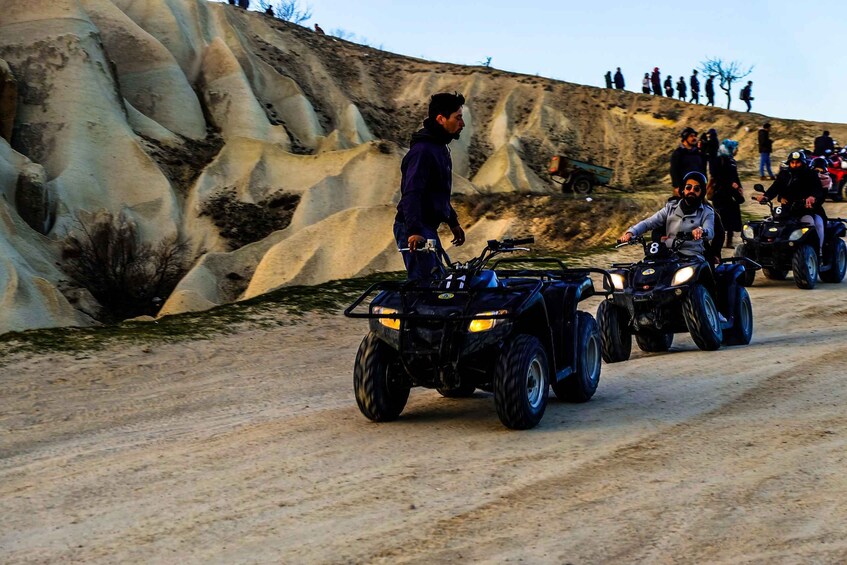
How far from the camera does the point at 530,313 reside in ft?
27.2

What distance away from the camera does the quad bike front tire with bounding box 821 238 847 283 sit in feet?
61.1

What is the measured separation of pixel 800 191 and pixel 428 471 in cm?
1307

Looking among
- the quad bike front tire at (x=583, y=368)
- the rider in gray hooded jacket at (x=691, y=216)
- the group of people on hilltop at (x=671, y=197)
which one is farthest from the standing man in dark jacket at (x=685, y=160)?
the quad bike front tire at (x=583, y=368)

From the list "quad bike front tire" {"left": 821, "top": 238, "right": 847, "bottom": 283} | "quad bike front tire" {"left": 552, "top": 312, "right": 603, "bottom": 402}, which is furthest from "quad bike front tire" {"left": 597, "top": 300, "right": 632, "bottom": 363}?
"quad bike front tire" {"left": 821, "top": 238, "right": 847, "bottom": 283}

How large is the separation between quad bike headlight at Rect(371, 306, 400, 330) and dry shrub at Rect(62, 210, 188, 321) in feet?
80.4

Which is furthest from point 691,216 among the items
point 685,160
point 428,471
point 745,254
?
point 428,471

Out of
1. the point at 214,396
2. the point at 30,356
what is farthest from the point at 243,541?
the point at 30,356

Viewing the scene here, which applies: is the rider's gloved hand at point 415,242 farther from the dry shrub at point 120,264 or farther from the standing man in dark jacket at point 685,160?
the dry shrub at point 120,264

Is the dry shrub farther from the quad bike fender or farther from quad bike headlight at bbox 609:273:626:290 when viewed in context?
the quad bike fender

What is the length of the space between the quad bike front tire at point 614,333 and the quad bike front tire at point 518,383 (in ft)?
13.0

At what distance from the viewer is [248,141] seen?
4481 centimetres

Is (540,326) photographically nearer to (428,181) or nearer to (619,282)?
(428,181)

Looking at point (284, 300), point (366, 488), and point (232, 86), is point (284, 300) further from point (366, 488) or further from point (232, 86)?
point (232, 86)

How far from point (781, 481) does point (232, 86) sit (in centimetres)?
4708
